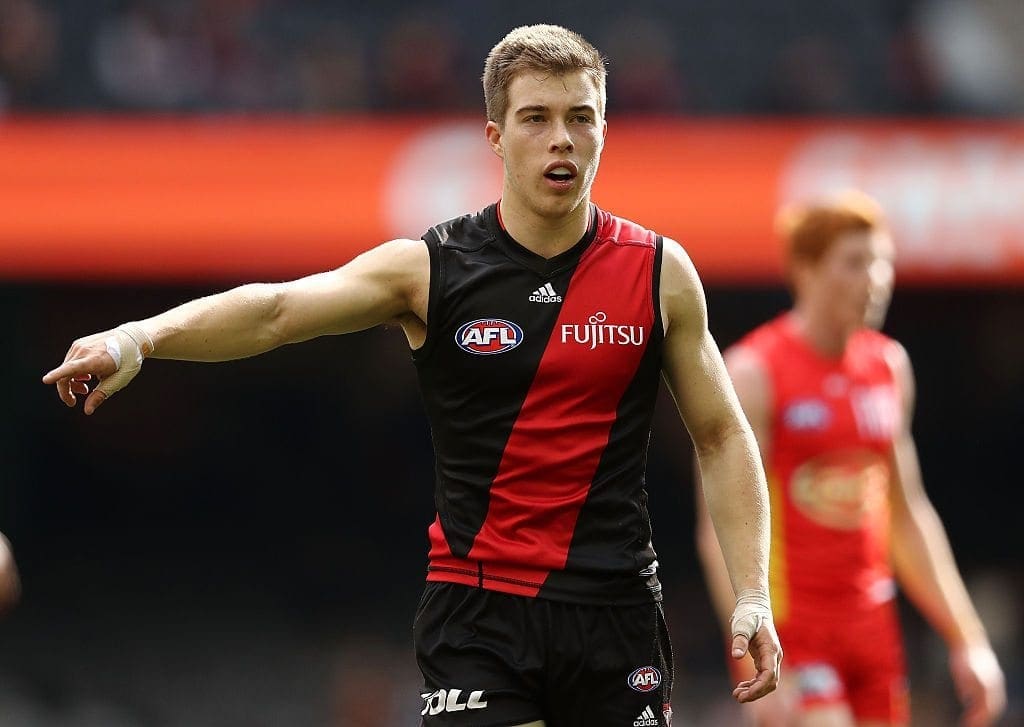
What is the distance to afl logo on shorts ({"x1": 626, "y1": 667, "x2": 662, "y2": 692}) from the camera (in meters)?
4.33

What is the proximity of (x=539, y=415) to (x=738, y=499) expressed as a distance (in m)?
0.57

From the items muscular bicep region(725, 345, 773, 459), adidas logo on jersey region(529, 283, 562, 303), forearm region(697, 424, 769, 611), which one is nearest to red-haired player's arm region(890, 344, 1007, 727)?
muscular bicep region(725, 345, 773, 459)

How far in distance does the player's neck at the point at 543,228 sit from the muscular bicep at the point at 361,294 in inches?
10.0

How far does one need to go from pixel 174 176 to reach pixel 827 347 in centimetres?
554

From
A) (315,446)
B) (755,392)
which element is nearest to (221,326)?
(755,392)

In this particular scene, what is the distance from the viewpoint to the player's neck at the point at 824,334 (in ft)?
22.2

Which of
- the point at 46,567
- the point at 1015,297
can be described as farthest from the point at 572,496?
the point at 1015,297

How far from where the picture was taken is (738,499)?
176 inches

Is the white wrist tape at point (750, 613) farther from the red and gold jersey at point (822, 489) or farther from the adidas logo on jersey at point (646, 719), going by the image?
the red and gold jersey at point (822, 489)

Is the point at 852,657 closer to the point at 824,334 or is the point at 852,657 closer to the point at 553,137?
the point at 824,334

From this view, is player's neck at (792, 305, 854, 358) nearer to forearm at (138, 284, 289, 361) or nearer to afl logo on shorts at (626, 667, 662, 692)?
afl logo on shorts at (626, 667, 662, 692)

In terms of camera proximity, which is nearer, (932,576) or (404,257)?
(404,257)

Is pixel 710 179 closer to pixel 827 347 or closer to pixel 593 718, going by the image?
pixel 827 347

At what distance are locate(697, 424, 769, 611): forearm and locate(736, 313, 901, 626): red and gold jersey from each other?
2.05m
